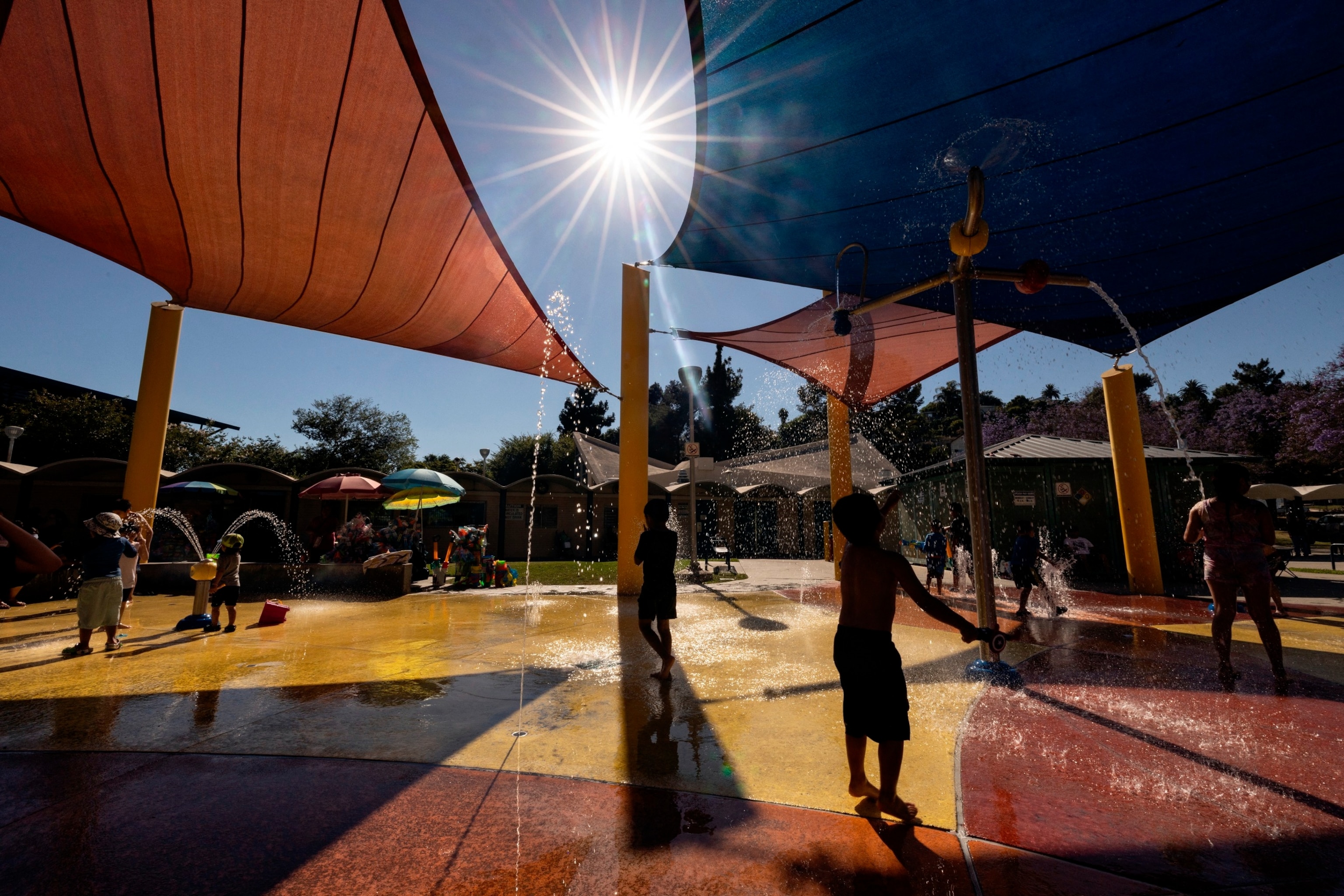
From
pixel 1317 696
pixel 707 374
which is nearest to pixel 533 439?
pixel 707 374

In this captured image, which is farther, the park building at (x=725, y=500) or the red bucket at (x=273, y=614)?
the park building at (x=725, y=500)

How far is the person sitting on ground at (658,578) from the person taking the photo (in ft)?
16.1

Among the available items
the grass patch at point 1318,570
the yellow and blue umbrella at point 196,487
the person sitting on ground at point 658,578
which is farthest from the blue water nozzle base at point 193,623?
the grass patch at point 1318,570

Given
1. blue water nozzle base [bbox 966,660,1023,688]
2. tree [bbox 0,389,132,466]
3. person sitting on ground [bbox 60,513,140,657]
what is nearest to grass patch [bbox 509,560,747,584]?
person sitting on ground [bbox 60,513,140,657]

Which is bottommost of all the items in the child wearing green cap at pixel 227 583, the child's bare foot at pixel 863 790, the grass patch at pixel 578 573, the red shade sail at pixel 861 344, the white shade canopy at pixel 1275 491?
the child's bare foot at pixel 863 790

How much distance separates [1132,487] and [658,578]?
10276 millimetres

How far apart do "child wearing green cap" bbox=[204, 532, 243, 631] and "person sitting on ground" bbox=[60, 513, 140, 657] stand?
127cm

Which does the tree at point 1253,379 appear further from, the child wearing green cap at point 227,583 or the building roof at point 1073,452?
A: the child wearing green cap at point 227,583

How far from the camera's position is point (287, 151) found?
5.25m

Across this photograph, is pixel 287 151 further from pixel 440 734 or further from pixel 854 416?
pixel 854 416

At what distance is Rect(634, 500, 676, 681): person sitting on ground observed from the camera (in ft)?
16.1

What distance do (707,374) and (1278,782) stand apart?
158 ft

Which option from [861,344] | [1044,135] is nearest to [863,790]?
[1044,135]

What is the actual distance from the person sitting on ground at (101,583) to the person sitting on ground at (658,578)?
5.34 metres
